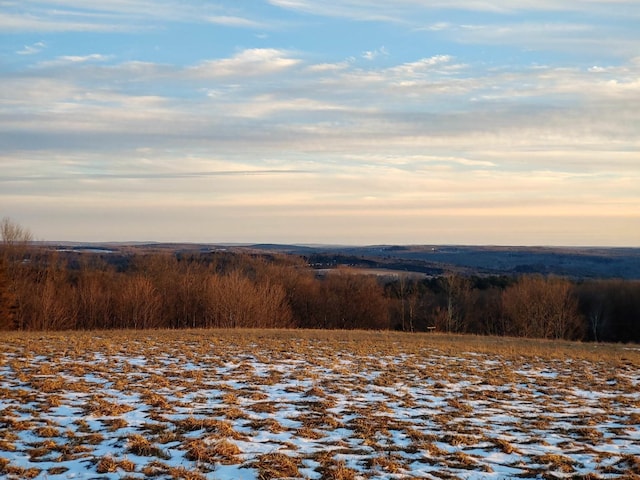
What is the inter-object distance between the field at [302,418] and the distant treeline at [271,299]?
29.1m

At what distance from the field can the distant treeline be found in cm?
2909

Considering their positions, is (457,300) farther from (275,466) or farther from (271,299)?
(275,466)

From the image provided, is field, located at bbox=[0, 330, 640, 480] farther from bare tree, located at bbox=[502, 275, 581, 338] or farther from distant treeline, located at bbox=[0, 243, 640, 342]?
bare tree, located at bbox=[502, 275, 581, 338]

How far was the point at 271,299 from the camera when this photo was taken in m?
51.4

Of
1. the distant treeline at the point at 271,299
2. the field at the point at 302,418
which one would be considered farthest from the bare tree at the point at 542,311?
the field at the point at 302,418

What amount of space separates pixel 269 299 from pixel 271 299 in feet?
2.10

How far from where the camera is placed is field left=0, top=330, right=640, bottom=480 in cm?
702

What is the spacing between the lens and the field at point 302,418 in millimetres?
7016

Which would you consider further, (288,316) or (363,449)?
(288,316)

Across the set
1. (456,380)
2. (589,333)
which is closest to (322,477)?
(456,380)

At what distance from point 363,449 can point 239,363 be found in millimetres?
8056

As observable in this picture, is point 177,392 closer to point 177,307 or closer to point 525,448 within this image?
point 525,448

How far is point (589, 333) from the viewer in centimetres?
6231

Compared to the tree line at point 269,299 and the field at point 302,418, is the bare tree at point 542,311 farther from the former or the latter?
the field at point 302,418
